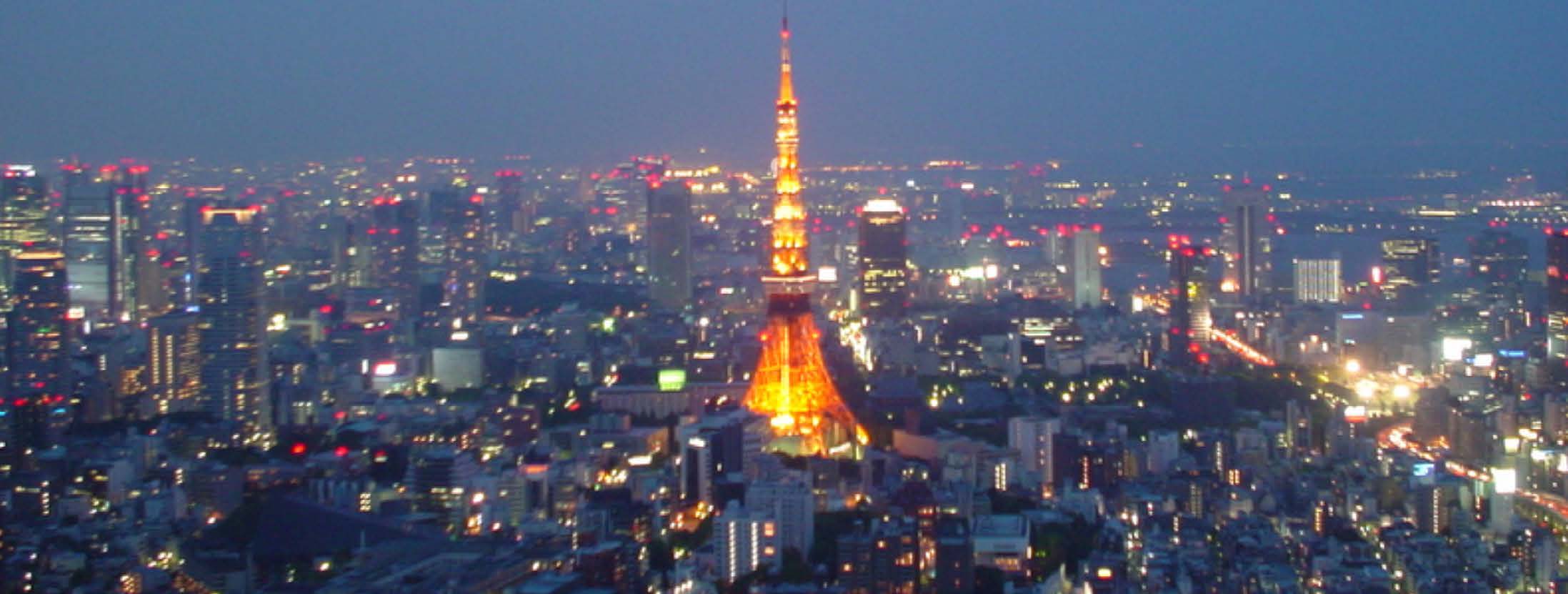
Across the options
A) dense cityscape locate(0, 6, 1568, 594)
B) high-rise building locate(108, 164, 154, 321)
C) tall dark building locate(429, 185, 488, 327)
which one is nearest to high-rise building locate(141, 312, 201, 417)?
dense cityscape locate(0, 6, 1568, 594)

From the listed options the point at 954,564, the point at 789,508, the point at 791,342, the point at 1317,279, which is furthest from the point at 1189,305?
the point at 954,564

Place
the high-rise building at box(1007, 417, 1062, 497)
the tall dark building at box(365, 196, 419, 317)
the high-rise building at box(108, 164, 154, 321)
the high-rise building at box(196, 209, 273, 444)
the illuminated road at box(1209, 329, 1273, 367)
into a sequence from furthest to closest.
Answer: the tall dark building at box(365, 196, 419, 317) → the illuminated road at box(1209, 329, 1273, 367) → the high-rise building at box(108, 164, 154, 321) → the high-rise building at box(196, 209, 273, 444) → the high-rise building at box(1007, 417, 1062, 497)

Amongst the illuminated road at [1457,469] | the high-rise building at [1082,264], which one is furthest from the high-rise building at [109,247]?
the high-rise building at [1082,264]

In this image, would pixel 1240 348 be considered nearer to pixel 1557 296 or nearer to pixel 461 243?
pixel 1557 296

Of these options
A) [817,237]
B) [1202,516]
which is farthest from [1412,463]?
[817,237]

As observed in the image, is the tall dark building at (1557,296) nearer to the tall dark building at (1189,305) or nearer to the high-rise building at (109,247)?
the tall dark building at (1189,305)

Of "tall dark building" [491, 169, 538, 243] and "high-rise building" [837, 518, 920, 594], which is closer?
"high-rise building" [837, 518, 920, 594]

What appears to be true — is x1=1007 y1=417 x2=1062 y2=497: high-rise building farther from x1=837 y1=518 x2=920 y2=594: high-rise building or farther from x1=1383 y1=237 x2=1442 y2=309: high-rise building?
x1=1383 y1=237 x2=1442 y2=309: high-rise building

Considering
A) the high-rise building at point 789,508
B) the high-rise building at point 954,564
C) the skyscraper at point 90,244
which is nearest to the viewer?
the high-rise building at point 954,564
